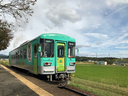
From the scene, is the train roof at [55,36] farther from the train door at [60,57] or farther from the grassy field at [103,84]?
the grassy field at [103,84]

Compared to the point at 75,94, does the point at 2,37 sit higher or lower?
higher

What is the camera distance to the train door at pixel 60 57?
9532 mm

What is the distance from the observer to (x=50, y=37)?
9.44m

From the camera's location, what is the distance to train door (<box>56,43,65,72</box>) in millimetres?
9532

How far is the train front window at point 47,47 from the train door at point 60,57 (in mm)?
580

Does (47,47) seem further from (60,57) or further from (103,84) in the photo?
(103,84)

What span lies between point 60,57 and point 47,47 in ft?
3.96

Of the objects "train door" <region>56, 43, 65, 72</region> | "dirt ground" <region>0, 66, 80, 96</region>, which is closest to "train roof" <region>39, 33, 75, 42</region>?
"train door" <region>56, 43, 65, 72</region>

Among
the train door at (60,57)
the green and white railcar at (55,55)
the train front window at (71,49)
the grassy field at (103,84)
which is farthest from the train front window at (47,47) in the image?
the grassy field at (103,84)

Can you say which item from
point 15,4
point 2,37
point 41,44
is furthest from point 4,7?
point 2,37

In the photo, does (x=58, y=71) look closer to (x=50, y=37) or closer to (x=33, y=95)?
(x=50, y=37)

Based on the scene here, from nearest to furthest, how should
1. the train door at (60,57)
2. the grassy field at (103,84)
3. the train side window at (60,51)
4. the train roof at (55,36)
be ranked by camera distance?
the grassy field at (103,84), the train roof at (55,36), the train door at (60,57), the train side window at (60,51)

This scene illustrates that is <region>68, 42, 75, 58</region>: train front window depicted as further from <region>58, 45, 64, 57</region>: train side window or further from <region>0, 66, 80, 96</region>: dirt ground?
<region>0, 66, 80, 96</region>: dirt ground

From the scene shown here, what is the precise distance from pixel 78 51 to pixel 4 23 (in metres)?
7.94
